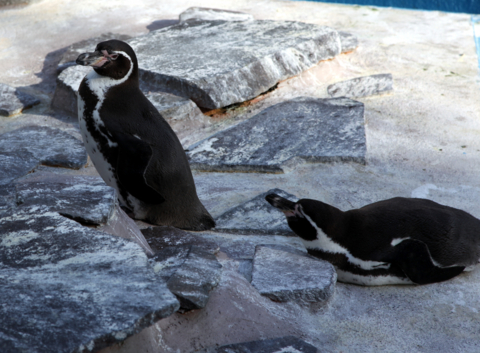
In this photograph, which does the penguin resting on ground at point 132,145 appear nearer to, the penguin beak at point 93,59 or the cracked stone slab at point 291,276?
the penguin beak at point 93,59

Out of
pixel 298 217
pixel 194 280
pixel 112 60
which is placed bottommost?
pixel 298 217

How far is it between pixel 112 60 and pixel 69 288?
1.51 meters

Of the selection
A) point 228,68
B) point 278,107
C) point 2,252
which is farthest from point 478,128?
point 2,252

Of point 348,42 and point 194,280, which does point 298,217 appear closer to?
point 194,280

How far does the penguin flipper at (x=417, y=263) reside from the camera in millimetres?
2156

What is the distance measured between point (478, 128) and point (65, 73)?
339 centimetres

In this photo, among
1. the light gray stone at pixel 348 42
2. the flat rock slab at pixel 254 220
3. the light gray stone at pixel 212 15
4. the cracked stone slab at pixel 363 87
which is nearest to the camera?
the flat rock slab at pixel 254 220

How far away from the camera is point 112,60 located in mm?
2547

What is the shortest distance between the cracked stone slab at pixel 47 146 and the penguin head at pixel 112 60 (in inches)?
35.3

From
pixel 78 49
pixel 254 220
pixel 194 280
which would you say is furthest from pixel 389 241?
pixel 78 49

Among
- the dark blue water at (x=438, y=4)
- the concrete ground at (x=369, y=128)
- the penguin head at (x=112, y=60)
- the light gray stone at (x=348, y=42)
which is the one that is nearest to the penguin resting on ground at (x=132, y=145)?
the penguin head at (x=112, y=60)

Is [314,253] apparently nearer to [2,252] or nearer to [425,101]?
[2,252]

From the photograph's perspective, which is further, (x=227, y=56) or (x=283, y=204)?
(x=227, y=56)

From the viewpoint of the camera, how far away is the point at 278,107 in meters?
4.13
